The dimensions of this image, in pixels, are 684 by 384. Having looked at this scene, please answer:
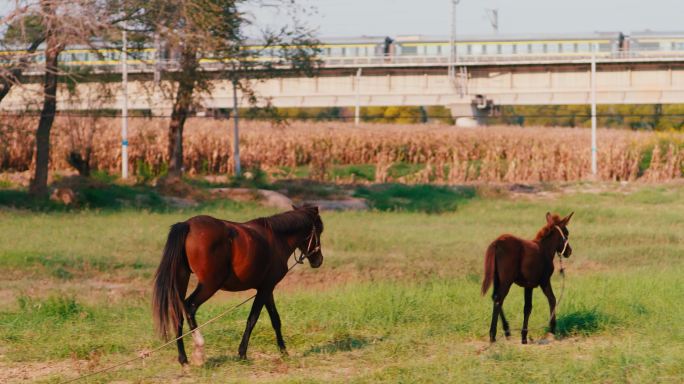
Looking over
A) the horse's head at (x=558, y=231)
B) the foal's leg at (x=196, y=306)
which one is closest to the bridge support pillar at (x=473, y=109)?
the horse's head at (x=558, y=231)

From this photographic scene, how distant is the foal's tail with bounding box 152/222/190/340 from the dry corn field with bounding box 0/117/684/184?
85.4 feet

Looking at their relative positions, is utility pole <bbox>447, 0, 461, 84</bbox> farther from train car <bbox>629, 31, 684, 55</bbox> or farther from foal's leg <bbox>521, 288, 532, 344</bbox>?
foal's leg <bbox>521, 288, 532, 344</bbox>

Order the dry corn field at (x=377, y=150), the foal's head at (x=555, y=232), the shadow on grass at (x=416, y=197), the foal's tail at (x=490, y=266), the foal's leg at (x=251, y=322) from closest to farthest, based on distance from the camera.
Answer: the foal's leg at (x=251, y=322)
the foal's tail at (x=490, y=266)
the foal's head at (x=555, y=232)
the shadow on grass at (x=416, y=197)
the dry corn field at (x=377, y=150)

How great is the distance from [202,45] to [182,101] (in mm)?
4994

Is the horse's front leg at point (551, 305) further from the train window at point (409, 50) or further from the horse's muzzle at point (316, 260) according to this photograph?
the train window at point (409, 50)

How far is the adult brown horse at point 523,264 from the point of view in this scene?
428 inches

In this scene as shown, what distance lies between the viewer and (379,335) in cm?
1130

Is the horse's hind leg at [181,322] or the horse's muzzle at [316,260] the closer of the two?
the horse's hind leg at [181,322]

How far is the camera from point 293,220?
10.6 m

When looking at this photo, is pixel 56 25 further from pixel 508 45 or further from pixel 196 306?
pixel 508 45

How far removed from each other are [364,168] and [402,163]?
3152 millimetres

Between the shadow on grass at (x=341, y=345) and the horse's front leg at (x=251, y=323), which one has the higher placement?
the horse's front leg at (x=251, y=323)

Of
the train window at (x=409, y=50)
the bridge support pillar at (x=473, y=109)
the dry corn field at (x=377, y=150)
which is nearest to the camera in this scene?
the dry corn field at (x=377, y=150)

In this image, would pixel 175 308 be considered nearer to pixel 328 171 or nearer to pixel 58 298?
pixel 58 298
